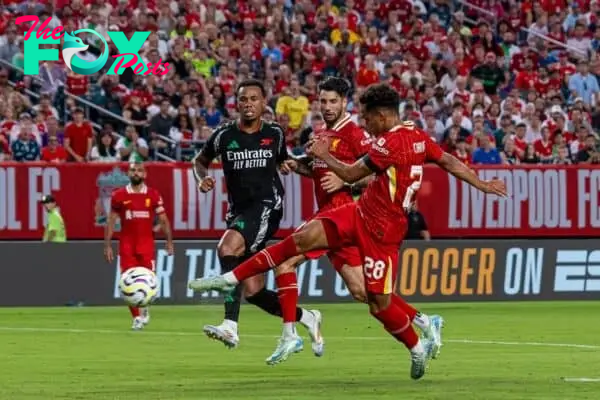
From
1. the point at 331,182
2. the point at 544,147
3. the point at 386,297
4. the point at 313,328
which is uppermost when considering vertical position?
the point at 331,182

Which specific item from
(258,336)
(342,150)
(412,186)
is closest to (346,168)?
(412,186)

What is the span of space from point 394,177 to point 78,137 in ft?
50.5

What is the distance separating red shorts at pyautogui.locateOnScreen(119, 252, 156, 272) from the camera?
2253cm

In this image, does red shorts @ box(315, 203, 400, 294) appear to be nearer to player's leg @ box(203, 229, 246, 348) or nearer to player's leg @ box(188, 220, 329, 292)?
player's leg @ box(188, 220, 329, 292)

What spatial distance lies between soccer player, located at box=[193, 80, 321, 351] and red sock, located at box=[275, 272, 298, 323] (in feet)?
1.27

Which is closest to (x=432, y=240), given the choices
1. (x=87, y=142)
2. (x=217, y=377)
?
(x=87, y=142)

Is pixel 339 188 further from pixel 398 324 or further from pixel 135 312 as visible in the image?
pixel 135 312

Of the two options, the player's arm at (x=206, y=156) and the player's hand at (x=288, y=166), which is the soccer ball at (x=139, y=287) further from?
the player's hand at (x=288, y=166)

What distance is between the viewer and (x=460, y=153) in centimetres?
2964

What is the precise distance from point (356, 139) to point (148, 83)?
48.9 ft

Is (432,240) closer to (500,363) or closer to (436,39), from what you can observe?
(436,39)

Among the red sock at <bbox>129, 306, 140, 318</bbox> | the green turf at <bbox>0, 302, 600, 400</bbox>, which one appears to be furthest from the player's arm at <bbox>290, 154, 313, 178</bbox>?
the red sock at <bbox>129, 306, 140, 318</bbox>

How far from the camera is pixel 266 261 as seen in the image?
1342cm

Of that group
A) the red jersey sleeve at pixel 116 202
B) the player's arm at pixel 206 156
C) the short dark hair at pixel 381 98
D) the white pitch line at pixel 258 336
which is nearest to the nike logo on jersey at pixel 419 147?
the short dark hair at pixel 381 98
